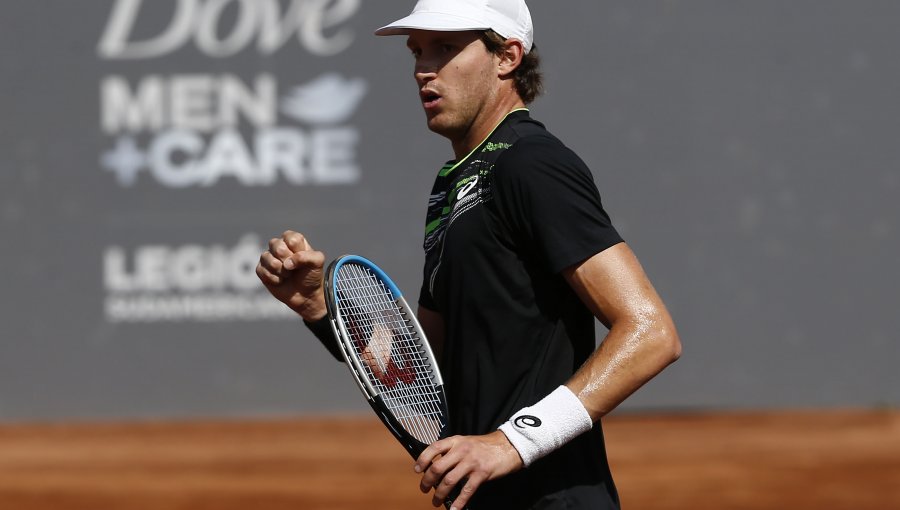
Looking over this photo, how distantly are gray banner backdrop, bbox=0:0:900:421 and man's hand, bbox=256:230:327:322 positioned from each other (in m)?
6.32

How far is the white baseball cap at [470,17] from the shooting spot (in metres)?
2.29

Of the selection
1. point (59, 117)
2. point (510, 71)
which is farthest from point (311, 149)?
Result: point (510, 71)

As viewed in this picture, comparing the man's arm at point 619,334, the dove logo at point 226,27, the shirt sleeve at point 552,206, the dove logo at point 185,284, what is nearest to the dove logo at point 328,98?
the dove logo at point 226,27

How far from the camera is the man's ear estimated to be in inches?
93.9

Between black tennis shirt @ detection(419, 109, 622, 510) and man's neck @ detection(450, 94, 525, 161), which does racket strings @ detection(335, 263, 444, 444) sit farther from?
man's neck @ detection(450, 94, 525, 161)

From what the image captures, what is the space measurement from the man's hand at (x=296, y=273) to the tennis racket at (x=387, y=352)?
0.15ft

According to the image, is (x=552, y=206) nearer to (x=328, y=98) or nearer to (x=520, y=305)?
(x=520, y=305)

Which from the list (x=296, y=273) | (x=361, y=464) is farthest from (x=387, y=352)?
(x=361, y=464)

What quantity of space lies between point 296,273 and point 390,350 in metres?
0.26

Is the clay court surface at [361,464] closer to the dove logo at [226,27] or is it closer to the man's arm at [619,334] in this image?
the dove logo at [226,27]

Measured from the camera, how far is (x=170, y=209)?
877cm

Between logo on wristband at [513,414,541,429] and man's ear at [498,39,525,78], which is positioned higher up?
man's ear at [498,39,525,78]

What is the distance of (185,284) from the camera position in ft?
28.8

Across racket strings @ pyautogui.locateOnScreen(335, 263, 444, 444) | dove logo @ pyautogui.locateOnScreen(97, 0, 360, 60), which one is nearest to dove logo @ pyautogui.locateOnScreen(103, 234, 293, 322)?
dove logo @ pyautogui.locateOnScreen(97, 0, 360, 60)
